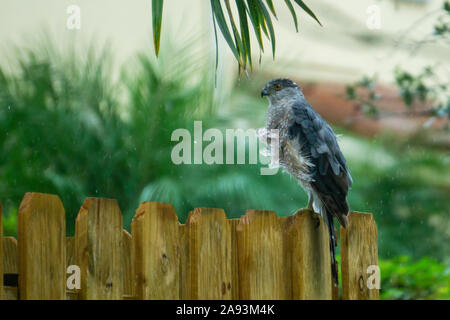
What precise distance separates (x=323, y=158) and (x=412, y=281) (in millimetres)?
1710

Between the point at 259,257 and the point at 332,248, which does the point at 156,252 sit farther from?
the point at 332,248

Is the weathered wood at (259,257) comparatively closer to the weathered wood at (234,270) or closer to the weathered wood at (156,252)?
the weathered wood at (234,270)

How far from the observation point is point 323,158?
245 centimetres

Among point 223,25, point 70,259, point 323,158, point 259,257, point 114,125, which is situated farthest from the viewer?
point 114,125

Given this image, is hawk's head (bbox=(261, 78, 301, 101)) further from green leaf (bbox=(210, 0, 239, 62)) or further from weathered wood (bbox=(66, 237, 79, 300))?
weathered wood (bbox=(66, 237, 79, 300))

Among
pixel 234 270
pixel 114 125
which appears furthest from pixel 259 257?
pixel 114 125

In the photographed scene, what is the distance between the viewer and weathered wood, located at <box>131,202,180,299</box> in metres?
1.59

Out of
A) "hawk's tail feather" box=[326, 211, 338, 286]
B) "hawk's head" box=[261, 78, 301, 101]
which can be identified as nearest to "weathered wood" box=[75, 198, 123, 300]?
"hawk's tail feather" box=[326, 211, 338, 286]

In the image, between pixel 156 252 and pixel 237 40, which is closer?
pixel 156 252

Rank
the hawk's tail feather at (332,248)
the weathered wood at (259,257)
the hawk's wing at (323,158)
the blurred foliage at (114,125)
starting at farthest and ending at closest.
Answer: the blurred foliage at (114,125) < the hawk's wing at (323,158) < the hawk's tail feather at (332,248) < the weathered wood at (259,257)

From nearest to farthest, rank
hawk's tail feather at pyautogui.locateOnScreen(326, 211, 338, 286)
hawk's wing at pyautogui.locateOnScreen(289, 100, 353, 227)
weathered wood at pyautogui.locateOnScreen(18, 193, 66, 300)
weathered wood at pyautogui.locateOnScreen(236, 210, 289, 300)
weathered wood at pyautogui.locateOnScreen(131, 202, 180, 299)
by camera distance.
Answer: weathered wood at pyautogui.locateOnScreen(18, 193, 66, 300) → weathered wood at pyautogui.locateOnScreen(131, 202, 180, 299) → weathered wood at pyautogui.locateOnScreen(236, 210, 289, 300) → hawk's tail feather at pyautogui.locateOnScreen(326, 211, 338, 286) → hawk's wing at pyautogui.locateOnScreen(289, 100, 353, 227)

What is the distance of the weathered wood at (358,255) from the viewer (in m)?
2.00

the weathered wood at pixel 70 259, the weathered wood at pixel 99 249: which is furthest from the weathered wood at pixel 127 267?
the weathered wood at pixel 99 249
